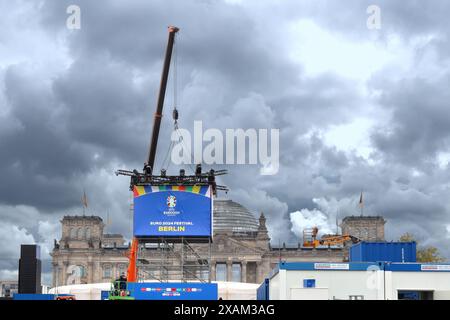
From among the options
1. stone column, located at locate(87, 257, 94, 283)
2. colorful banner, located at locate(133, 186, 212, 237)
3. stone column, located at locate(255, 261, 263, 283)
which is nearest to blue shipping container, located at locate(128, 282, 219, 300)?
colorful banner, located at locate(133, 186, 212, 237)

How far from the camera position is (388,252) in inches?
2608

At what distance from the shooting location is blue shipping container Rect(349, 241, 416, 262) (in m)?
65.7

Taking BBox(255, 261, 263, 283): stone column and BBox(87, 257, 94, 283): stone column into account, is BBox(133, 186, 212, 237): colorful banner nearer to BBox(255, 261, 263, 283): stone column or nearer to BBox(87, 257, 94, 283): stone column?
BBox(255, 261, 263, 283): stone column

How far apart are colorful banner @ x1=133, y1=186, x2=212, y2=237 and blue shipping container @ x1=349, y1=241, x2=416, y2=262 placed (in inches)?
725

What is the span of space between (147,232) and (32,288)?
13.6m

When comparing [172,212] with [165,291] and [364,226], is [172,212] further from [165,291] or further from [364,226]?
[364,226]

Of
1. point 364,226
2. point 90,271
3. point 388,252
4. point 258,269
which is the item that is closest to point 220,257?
point 258,269

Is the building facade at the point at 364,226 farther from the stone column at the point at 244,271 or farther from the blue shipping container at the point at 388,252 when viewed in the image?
the blue shipping container at the point at 388,252

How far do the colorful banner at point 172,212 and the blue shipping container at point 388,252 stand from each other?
18404 mm

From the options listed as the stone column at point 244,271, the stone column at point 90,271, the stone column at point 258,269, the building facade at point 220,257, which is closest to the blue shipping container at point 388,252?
the building facade at point 220,257

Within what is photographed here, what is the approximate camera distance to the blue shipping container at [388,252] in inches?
2586

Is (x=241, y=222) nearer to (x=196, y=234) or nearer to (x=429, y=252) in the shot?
(x=429, y=252)
